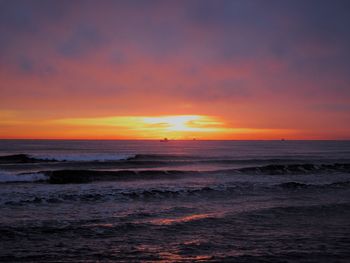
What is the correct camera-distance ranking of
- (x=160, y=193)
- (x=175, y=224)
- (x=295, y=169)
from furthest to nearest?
(x=295, y=169) < (x=160, y=193) < (x=175, y=224)

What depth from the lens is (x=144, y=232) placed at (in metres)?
11.2

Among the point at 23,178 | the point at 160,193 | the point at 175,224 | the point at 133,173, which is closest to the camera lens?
the point at 175,224

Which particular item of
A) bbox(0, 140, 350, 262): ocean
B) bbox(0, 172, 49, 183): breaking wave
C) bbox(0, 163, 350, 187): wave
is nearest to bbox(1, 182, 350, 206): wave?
bbox(0, 140, 350, 262): ocean

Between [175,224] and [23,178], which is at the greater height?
[175,224]

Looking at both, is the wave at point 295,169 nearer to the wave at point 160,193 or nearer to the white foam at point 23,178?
the wave at point 160,193

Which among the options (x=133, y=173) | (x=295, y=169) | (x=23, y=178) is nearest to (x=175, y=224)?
(x=23, y=178)

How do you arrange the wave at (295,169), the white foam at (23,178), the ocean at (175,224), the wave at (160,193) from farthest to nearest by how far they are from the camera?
the wave at (295,169)
the white foam at (23,178)
the wave at (160,193)
the ocean at (175,224)

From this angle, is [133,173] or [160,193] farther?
[133,173]

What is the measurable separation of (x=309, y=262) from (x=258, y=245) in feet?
5.34

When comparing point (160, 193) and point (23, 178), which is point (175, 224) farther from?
point (23, 178)

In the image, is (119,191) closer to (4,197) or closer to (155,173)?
(4,197)

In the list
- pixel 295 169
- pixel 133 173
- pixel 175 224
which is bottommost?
pixel 295 169

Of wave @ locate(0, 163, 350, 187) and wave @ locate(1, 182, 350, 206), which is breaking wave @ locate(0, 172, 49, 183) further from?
wave @ locate(1, 182, 350, 206)

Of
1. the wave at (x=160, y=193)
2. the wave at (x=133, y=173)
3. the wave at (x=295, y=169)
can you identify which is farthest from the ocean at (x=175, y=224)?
the wave at (x=295, y=169)
